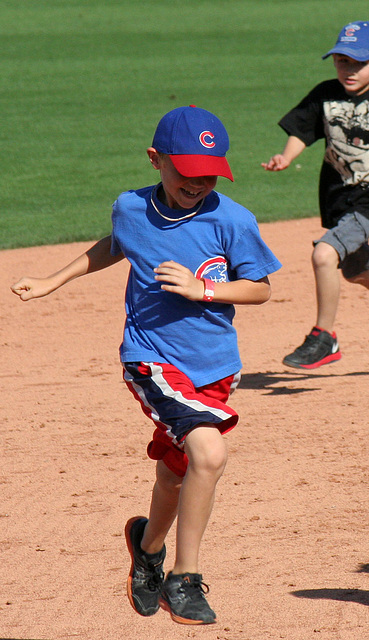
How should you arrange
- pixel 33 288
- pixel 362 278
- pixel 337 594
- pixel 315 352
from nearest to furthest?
1. pixel 33 288
2. pixel 337 594
3. pixel 315 352
4. pixel 362 278

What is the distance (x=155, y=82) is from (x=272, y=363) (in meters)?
12.9

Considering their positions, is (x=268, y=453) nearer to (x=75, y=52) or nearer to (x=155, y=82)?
(x=155, y=82)

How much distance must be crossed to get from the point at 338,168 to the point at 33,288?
345cm

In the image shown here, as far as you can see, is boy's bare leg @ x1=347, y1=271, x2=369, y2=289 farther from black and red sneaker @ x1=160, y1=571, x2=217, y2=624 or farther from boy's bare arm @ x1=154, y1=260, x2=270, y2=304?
black and red sneaker @ x1=160, y1=571, x2=217, y2=624

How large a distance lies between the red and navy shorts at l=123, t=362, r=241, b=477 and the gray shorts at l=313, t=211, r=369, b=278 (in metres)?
3.03

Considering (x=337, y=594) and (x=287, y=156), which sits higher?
(x=287, y=156)

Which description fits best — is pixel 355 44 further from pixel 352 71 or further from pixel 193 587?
pixel 193 587

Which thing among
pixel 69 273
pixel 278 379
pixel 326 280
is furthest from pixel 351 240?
pixel 69 273

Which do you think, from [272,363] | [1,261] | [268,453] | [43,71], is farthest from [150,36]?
[268,453]

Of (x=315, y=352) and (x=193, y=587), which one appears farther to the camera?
(x=315, y=352)

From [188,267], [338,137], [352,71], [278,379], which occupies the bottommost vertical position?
[278,379]

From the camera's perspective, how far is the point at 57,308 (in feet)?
28.9

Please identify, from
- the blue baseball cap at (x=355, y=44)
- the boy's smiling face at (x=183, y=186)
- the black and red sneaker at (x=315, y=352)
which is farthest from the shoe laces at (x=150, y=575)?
the blue baseball cap at (x=355, y=44)

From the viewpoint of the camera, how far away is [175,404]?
3.56m
